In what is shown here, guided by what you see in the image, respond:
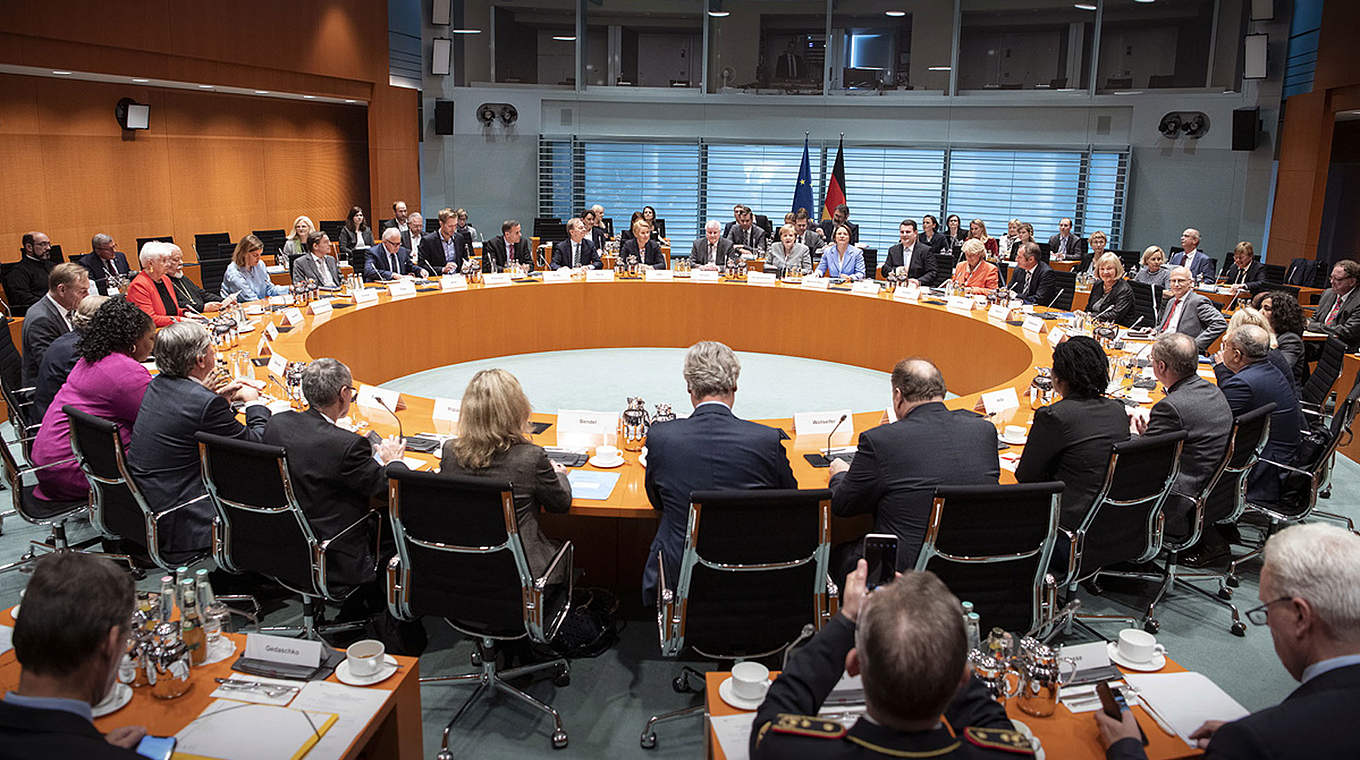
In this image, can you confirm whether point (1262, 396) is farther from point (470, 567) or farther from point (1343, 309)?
point (1343, 309)

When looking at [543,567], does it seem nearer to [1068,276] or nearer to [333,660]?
[333,660]

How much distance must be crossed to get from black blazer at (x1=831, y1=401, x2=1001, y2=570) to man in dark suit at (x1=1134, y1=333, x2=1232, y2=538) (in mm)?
1303

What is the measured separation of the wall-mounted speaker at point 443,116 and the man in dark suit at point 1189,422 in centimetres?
1267

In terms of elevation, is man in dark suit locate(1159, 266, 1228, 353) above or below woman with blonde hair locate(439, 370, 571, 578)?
above

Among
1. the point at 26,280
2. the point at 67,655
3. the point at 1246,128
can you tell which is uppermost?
the point at 1246,128

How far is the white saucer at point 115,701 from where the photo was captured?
88.0 inches

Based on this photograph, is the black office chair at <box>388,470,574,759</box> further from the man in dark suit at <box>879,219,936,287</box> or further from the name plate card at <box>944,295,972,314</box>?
the man in dark suit at <box>879,219,936,287</box>

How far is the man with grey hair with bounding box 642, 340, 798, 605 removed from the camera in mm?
3197

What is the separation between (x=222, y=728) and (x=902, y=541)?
2101 mm

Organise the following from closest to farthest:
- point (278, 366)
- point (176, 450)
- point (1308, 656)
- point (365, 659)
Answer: point (1308, 656) → point (365, 659) → point (176, 450) → point (278, 366)

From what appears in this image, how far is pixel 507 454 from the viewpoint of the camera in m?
3.21

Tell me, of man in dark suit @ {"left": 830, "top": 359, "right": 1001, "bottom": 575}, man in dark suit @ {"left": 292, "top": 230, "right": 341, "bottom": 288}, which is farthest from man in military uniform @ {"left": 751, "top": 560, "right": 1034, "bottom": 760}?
man in dark suit @ {"left": 292, "top": 230, "right": 341, "bottom": 288}

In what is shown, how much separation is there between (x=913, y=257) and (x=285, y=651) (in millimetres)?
8347

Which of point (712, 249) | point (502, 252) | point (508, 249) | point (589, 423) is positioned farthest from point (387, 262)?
point (589, 423)
